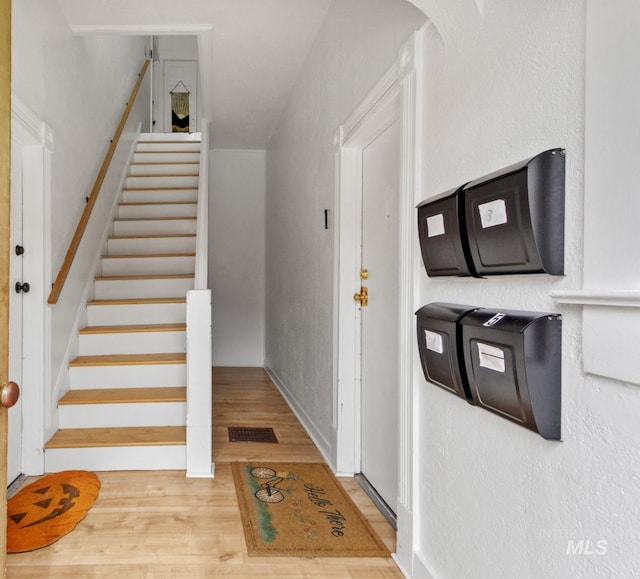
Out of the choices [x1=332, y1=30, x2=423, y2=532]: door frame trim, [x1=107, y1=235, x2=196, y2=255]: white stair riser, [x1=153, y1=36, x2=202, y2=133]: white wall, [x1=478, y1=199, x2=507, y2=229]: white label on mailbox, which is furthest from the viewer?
[x1=153, y1=36, x2=202, y2=133]: white wall

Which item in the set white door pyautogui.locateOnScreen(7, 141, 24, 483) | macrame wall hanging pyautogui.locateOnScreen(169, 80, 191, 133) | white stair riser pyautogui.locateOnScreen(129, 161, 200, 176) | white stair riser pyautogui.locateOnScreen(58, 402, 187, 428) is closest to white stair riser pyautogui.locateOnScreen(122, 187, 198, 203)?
white stair riser pyautogui.locateOnScreen(129, 161, 200, 176)

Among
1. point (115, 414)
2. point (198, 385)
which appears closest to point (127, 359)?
point (115, 414)

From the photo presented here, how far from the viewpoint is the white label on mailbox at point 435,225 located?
1491 mm

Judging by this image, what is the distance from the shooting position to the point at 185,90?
7.81 m

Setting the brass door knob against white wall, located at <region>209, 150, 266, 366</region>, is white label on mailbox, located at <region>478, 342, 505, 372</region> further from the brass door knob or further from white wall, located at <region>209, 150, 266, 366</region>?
white wall, located at <region>209, 150, 266, 366</region>

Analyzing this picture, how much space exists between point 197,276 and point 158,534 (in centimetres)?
144

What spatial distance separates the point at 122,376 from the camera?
3.38 meters

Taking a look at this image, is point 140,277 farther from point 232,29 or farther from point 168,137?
point 168,137

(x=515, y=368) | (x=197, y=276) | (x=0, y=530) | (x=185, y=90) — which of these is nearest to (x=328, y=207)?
(x=197, y=276)

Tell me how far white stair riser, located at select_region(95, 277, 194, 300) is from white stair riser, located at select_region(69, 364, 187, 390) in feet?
3.05

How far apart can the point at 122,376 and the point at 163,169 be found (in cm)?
296

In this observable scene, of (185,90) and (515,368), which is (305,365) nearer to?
(515,368)

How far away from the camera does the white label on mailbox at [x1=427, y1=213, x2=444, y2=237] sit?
1.49 meters

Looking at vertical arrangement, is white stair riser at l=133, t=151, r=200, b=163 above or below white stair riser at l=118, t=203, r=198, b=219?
above
